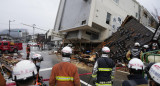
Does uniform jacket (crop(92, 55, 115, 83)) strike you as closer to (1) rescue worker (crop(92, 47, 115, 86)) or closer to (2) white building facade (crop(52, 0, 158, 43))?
(1) rescue worker (crop(92, 47, 115, 86))

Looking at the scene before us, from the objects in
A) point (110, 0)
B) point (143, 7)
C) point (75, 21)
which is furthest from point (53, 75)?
point (143, 7)

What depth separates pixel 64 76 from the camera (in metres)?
2.15

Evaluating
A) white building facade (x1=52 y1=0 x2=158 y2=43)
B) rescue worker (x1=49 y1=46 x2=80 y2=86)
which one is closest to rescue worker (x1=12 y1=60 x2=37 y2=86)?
rescue worker (x1=49 y1=46 x2=80 y2=86)

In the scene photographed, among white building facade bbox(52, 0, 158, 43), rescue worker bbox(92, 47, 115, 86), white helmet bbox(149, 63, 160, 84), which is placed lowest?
rescue worker bbox(92, 47, 115, 86)

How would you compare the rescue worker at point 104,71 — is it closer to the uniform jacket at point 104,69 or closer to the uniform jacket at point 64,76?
the uniform jacket at point 104,69

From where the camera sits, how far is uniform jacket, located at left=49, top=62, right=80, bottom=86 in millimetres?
2162

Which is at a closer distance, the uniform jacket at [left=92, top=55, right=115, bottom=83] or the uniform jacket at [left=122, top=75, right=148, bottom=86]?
the uniform jacket at [left=122, top=75, right=148, bottom=86]

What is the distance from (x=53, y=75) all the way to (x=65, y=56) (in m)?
0.50

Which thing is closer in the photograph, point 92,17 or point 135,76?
point 135,76

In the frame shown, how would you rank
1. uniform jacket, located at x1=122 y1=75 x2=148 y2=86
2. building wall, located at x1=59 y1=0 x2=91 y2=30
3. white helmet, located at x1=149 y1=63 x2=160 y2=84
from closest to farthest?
white helmet, located at x1=149 y1=63 x2=160 y2=84
uniform jacket, located at x1=122 y1=75 x2=148 y2=86
building wall, located at x1=59 y1=0 x2=91 y2=30

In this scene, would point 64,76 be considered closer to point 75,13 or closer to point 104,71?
point 104,71

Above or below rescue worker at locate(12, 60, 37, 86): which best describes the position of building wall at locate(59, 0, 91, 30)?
above

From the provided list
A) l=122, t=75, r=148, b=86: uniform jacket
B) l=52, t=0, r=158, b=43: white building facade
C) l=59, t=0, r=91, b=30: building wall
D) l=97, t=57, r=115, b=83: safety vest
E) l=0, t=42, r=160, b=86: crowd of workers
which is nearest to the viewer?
l=0, t=42, r=160, b=86: crowd of workers

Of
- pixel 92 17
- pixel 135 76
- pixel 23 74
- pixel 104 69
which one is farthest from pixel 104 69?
pixel 92 17
